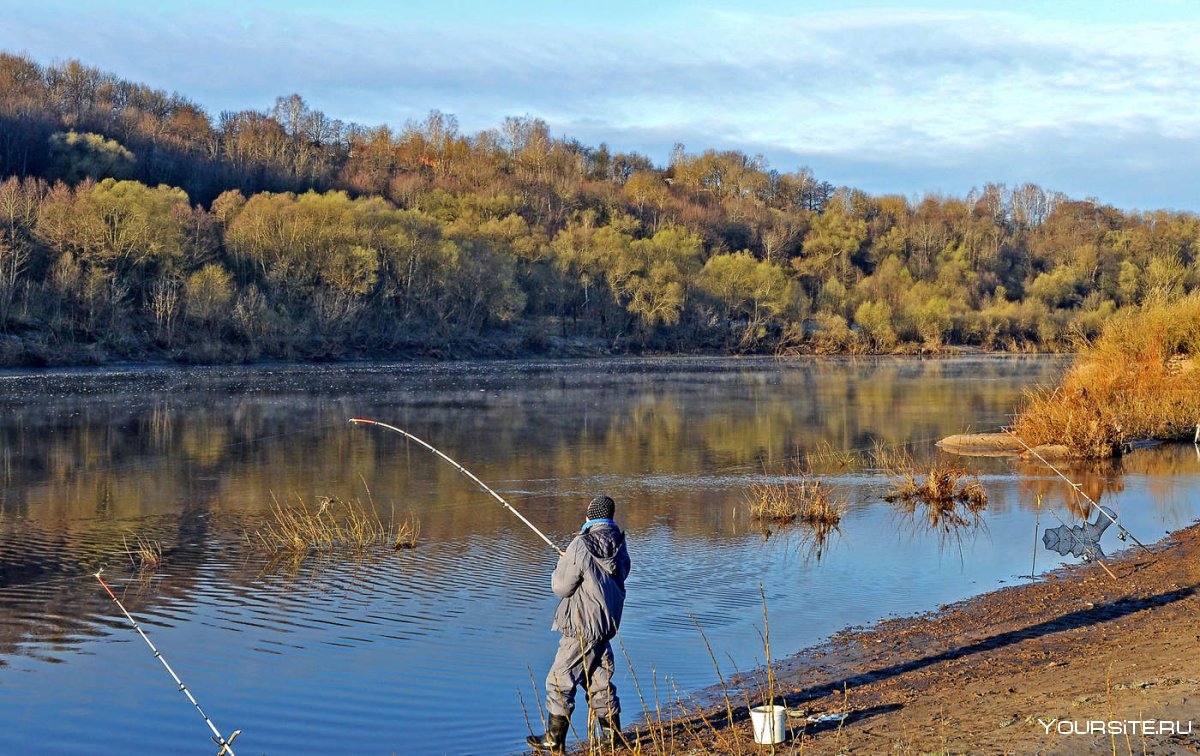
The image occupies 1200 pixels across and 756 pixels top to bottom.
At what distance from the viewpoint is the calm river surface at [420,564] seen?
7.87 metres

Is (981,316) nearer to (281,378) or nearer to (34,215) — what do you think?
(281,378)

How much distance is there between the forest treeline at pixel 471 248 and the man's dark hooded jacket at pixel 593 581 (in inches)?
993

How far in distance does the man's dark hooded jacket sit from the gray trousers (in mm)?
135

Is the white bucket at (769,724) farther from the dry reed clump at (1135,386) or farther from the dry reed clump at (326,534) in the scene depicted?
the dry reed clump at (1135,386)

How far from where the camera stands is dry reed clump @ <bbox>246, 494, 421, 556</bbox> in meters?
13.0

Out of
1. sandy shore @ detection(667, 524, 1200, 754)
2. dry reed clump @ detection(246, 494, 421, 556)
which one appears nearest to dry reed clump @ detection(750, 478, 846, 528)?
sandy shore @ detection(667, 524, 1200, 754)

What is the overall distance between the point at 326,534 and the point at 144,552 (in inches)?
79.4

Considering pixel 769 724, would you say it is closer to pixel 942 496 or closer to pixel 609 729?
pixel 609 729

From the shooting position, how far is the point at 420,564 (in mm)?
12234

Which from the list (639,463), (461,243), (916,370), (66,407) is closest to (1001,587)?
(639,463)

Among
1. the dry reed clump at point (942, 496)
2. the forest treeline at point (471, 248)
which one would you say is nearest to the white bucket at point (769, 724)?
the dry reed clump at point (942, 496)

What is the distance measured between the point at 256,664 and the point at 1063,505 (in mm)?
12060

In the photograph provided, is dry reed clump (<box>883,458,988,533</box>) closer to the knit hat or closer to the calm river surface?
the calm river surface

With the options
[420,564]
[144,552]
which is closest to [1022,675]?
[420,564]
